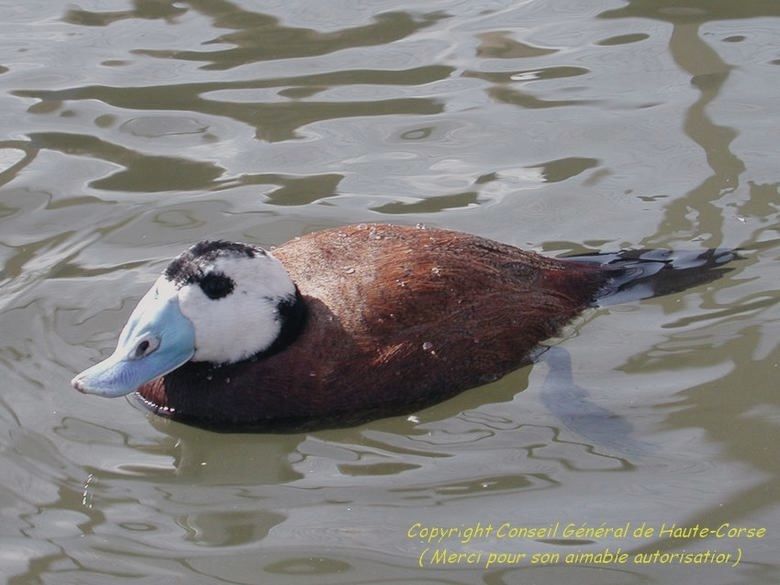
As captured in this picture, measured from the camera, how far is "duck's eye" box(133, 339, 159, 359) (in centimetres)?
523

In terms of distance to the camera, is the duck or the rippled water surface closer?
the rippled water surface

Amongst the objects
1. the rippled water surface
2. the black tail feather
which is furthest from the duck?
the black tail feather

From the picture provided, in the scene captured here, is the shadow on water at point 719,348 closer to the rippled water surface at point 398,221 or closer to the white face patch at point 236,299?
the rippled water surface at point 398,221

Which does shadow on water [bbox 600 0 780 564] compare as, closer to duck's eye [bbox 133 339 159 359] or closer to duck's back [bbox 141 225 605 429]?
duck's back [bbox 141 225 605 429]

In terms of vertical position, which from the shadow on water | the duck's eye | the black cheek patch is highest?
the black cheek patch

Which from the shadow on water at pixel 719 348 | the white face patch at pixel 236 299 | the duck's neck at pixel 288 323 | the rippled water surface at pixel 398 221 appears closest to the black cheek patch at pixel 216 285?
the white face patch at pixel 236 299

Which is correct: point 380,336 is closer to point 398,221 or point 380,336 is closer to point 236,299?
point 236,299

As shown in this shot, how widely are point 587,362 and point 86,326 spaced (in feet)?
7.06

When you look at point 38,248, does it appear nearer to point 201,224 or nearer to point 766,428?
point 201,224

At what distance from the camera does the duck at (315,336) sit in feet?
17.3

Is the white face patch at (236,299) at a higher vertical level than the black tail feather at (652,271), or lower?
higher

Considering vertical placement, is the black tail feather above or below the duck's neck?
below

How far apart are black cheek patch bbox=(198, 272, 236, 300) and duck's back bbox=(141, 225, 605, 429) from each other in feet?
0.95

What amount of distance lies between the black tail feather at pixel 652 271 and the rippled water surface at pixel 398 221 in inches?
2.5
